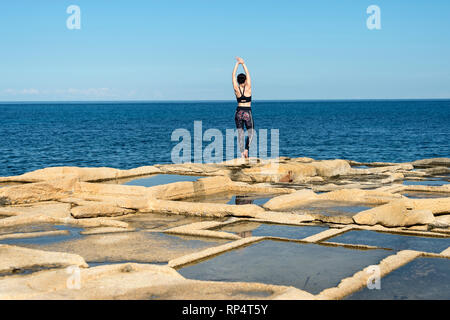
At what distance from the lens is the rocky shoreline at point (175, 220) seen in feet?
13.6

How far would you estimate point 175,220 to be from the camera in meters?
7.37

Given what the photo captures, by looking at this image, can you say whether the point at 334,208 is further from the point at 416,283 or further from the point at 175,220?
the point at 416,283

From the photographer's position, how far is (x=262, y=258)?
17.1 feet

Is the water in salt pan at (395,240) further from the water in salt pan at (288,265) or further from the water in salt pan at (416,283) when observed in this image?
the water in salt pan at (416,283)

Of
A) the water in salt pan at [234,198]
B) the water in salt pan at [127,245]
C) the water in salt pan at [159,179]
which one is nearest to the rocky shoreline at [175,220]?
the water in salt pan at [127,245]

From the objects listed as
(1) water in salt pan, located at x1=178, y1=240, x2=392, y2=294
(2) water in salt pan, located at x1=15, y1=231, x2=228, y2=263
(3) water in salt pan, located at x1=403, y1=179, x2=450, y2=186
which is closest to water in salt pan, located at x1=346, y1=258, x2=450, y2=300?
(1) water in salt pan, located at x1=178, y1=240, x2=392, y2=294

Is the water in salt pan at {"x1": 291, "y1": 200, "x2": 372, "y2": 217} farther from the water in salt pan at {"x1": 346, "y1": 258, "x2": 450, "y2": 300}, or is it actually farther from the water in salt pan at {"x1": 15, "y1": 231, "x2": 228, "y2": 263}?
the water in salt pan at {"x1": 346, "y1": 258, "x2": 450, "y2": 300}

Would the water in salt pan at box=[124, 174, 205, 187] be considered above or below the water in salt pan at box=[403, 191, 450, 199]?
above

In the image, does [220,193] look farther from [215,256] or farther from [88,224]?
[215,256]

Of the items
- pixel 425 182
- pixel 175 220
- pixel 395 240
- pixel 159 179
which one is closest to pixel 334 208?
pixel 395 240

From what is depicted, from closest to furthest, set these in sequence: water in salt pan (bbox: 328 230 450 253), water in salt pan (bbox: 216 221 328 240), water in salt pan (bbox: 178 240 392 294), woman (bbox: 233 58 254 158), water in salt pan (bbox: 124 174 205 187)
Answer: water in salt pan (bbox: 178 240 392 294), water in salt pan (bbox: 328 230 450 253), water in salt pan (bbox: 216 221 328 240), water in salt pan (bbox: 124 174 205 187), woman (bbox: 233 58 254 158)

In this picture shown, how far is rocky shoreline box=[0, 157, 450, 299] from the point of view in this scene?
4.15 m
